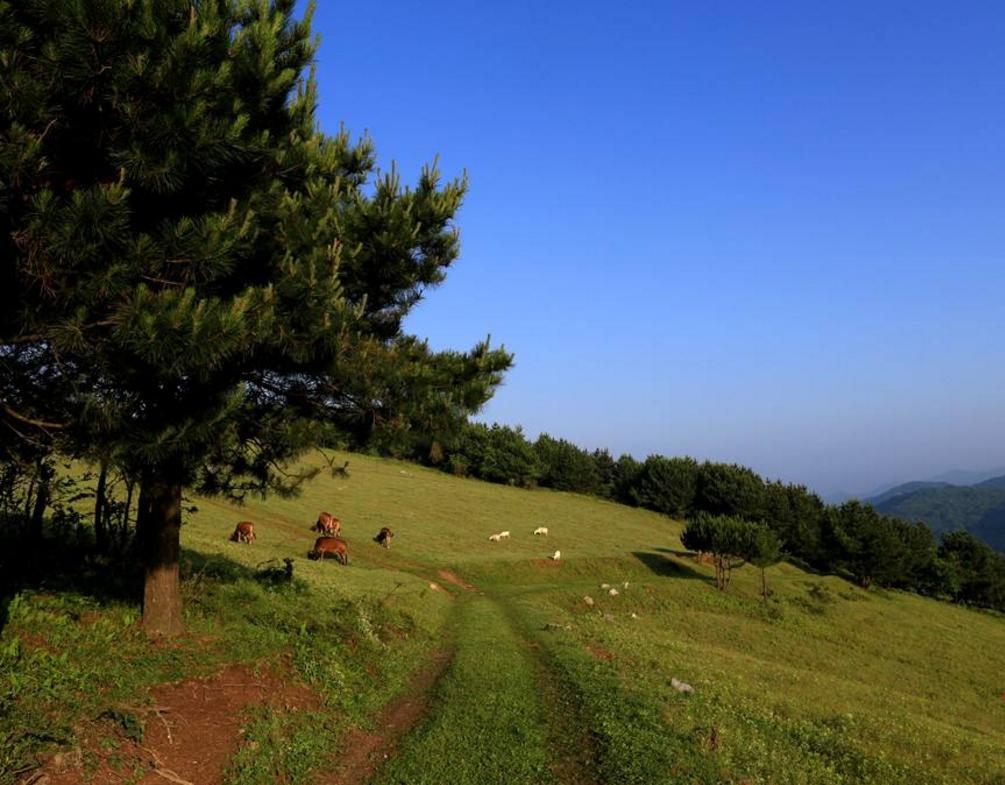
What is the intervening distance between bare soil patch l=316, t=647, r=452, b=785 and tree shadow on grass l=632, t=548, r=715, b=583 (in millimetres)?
46184

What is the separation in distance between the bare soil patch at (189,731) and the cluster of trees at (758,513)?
4974 cm

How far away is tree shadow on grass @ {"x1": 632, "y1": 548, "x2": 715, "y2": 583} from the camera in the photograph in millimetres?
58781

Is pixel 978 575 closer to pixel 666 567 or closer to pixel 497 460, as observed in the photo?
pixel 666 567

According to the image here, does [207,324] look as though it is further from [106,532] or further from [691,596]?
[691,596]

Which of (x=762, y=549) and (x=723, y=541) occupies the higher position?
(x=723, y=541)

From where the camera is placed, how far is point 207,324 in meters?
8.05

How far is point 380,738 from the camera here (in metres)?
12.5

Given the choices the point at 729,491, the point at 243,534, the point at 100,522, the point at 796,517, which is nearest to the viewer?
the point at 100,522

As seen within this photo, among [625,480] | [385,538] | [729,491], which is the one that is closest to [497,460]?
[625,480]

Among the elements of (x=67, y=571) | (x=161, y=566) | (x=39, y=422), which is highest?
(x=39, y=422)

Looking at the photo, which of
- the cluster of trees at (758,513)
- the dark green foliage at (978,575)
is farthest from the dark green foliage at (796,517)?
the dark green foliage at (978,575)

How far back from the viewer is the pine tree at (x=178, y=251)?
26.3 ft

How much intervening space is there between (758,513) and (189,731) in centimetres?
9600

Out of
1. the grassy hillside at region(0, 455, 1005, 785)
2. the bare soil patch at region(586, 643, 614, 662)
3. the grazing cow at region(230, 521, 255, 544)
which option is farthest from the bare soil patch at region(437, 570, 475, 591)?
the bare soil patch at region(586, 643, 614, 662)
